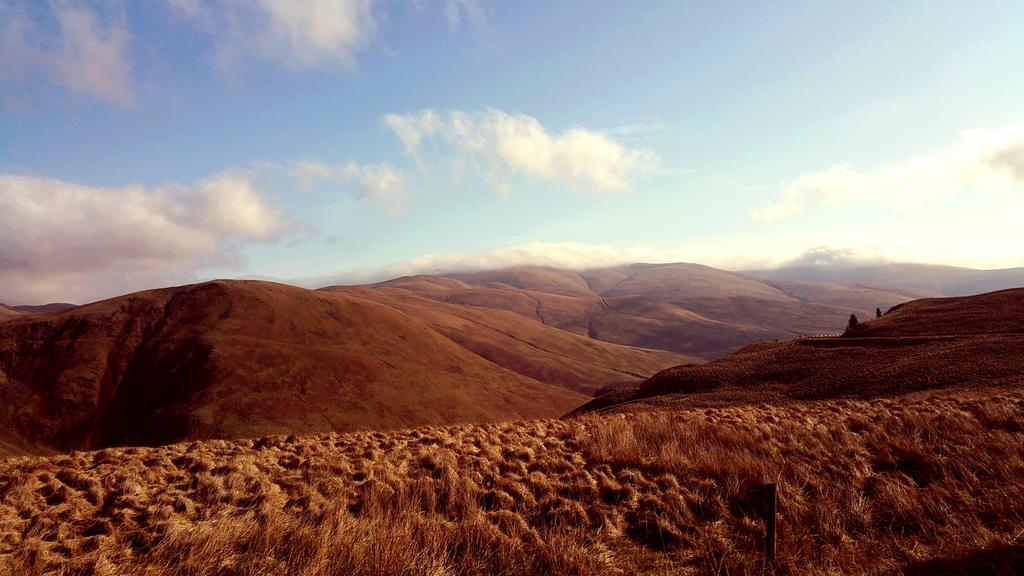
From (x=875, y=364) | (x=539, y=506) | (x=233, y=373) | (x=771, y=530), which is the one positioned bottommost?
(x=233, y=373)

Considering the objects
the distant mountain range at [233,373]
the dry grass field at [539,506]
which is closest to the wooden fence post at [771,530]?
the dry grass field at [539,506]

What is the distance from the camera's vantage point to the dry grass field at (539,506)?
5.51 meters

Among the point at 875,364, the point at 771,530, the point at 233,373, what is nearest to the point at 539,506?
the point at 771,530

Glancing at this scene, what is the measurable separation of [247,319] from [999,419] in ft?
448

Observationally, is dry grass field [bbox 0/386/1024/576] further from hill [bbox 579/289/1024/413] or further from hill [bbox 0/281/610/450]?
hill [bbox 0/281/610/450]

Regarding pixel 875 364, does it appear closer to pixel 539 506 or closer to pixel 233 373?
pixel 539 506

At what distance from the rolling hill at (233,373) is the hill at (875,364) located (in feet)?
140

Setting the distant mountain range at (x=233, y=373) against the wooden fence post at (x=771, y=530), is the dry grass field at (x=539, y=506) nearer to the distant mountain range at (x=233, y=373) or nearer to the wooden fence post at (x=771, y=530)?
the wooden fence post at (x=771, y=530)

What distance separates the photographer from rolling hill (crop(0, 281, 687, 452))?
84.5 metres

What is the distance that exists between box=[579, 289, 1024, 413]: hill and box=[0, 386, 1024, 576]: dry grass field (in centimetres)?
2345

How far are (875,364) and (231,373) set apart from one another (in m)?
106

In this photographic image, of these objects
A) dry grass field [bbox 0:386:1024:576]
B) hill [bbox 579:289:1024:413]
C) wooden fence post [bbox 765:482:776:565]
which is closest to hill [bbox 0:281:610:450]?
hill [bbox 579:289:1024:413]

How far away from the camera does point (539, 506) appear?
7648mm

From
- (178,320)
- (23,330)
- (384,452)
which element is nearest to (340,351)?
(178,320)
